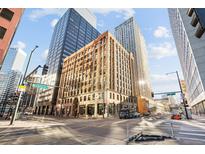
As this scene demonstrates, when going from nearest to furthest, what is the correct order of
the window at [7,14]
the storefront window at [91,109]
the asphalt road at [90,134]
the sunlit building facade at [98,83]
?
the asphalt road at [90,134] < the window at [7,14] < the sunlit building facade at [98,83] < the storefront window at [91,109]

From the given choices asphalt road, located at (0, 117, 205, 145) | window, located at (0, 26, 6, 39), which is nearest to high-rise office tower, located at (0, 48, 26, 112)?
window, located at (0, 26, 6, 39)

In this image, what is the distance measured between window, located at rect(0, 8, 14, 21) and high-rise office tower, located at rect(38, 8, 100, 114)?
47719mm

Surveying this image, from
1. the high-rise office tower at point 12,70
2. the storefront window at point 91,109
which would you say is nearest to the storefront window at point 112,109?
the storefront window at point 91,109

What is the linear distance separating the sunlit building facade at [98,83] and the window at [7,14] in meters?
28.7

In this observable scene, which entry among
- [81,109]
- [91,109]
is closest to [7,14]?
[91,109]

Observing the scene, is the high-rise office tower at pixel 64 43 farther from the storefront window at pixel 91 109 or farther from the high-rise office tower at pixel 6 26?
the high-rise office tower at pixel 6 26

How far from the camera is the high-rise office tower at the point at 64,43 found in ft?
227

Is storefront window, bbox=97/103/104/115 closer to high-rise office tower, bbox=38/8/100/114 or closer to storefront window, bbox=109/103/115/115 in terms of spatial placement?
storefront window, bbox=109/103/115/115

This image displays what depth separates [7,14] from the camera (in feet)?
75.6

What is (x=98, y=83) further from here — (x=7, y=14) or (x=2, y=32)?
(x=7, y=14)

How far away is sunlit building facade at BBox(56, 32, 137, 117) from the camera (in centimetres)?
4097

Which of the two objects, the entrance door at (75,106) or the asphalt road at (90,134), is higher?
the entrance door at (75,106)

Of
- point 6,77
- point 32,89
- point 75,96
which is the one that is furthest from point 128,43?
point 6,77
